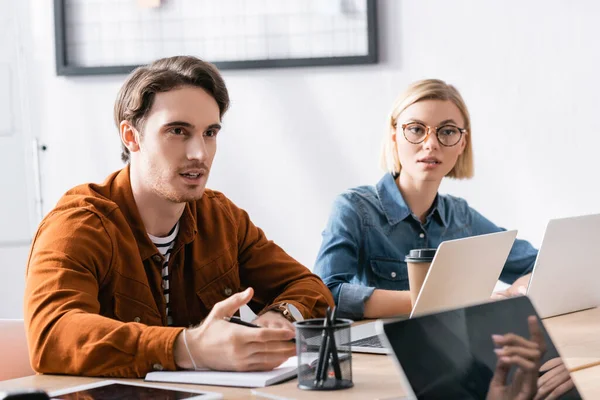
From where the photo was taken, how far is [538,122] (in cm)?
311

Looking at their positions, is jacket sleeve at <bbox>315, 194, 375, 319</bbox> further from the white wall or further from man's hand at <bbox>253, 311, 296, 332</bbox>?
the white wall

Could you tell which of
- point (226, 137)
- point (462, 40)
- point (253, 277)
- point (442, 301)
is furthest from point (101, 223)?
point (462, 40)

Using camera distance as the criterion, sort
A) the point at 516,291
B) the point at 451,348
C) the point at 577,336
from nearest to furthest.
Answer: the point at 451,348
the point at 577,336
the point at 516,291

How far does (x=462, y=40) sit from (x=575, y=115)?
47cm

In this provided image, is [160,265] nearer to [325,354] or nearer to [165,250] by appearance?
[165,250]

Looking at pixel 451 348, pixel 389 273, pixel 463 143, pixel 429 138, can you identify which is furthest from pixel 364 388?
pixel 463 143

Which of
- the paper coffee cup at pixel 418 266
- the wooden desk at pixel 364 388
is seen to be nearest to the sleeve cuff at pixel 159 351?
the wooden desk at pixel 364 388

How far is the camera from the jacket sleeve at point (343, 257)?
86.0 inches

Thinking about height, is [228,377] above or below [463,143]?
below

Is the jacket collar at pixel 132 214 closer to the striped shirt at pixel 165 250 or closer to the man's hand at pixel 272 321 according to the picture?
the striped shirt at pixel 165 250

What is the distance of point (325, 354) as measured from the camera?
4.43 feet

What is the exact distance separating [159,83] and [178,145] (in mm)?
157

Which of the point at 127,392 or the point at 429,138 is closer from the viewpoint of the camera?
the point at 127,392

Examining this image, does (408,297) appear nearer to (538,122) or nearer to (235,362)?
(235,362)
